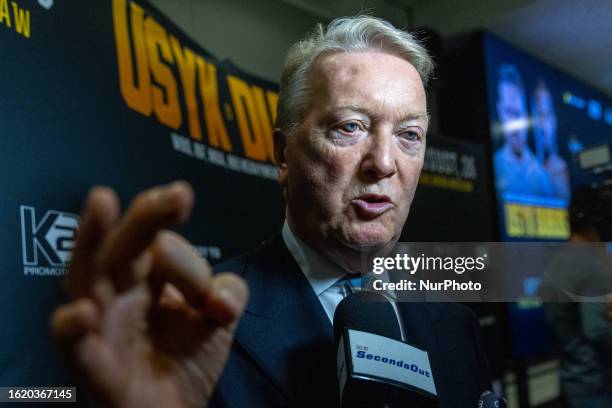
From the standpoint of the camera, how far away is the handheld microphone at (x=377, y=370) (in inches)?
15.6

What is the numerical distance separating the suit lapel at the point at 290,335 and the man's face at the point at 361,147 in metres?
0.07

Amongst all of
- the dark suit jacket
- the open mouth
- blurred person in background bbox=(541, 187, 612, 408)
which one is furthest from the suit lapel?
blurred person in background bbox=(541, 187, 612, 408)

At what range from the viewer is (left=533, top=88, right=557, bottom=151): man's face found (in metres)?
0.90

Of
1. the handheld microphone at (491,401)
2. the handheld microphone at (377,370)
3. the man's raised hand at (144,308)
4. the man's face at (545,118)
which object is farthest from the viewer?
the man's face at (545,118)

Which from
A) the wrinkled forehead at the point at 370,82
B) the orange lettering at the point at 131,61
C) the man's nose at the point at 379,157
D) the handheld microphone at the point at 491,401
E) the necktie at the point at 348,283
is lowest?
the handheld microphone at the point at 491,401

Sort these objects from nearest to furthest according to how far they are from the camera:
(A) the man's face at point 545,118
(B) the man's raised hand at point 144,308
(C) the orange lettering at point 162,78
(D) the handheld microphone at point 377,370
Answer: (B) the man's raised hand at point 144,308
(D) the handheld microphone at point 377,370
(A) the man's face at point 545,118
(C) the orange lettering at point 162,78

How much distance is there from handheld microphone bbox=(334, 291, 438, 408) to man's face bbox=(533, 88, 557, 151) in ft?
2.12

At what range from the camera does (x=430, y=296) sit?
0.52 meters

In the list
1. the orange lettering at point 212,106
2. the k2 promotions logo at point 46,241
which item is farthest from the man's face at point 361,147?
the orange lettering at point 212,106

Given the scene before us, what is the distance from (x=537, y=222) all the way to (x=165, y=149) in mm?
755

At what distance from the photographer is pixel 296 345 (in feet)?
1.66

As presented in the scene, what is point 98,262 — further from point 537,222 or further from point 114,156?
point 537,222

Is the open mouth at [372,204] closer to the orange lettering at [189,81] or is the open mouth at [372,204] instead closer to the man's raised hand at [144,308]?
the man's raised hand at [144,308]

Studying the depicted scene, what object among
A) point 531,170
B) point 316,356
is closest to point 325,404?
point 316,356
